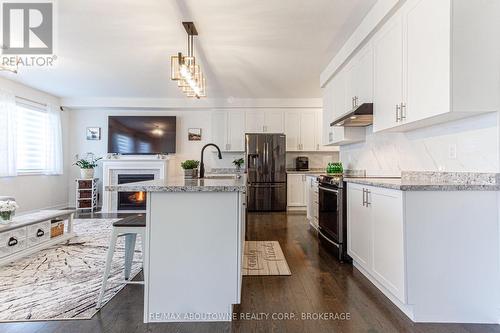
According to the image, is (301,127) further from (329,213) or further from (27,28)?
(27,28)

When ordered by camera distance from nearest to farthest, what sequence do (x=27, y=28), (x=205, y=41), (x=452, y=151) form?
(x=452, y=151), (x=27, y=28), (x=205, y=41)

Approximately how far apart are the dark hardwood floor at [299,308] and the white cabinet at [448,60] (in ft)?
4.84

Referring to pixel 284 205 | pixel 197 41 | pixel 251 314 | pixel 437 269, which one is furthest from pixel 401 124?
pixel 284 205

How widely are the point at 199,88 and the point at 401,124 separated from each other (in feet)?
7.82

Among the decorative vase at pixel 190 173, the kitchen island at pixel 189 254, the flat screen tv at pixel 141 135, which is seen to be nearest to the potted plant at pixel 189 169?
the decorative vase at pixel 190 173

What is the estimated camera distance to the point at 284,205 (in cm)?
634

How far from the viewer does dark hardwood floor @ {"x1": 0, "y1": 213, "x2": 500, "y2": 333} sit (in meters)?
1.78

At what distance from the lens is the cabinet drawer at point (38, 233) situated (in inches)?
129

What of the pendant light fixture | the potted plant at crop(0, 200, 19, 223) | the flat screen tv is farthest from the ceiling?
the potted plant at crop(0, 200, 19, 223)

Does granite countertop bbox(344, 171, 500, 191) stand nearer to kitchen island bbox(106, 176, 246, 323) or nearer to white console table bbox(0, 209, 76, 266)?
kitchen island bbox(106, 176, 246, 323)

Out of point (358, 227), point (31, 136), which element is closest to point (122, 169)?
point (31, 136)

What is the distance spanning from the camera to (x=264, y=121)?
264 inches

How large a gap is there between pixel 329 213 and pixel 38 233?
11.8ft

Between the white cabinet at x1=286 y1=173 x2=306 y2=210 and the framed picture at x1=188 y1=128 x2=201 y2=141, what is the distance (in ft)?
8.18
